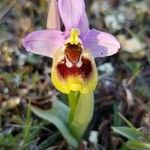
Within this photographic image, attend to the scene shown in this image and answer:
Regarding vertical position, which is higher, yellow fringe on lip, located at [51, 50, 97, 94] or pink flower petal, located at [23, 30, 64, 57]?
pink flower petal, located at [23, 30, 64, 57]

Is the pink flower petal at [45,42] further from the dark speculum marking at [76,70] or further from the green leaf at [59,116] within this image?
the green leaf at [59,116]

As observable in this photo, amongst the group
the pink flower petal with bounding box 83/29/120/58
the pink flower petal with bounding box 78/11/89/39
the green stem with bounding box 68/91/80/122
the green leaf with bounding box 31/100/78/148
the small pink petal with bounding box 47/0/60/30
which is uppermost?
the small pink petal with bounding box 47/0/60/30

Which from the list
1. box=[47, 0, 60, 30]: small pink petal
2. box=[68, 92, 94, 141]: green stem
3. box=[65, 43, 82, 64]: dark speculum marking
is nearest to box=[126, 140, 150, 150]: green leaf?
box=[68, 92, 94, 141]: green stem

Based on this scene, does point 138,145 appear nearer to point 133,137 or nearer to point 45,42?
point 133,137

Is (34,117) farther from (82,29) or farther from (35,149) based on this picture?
(82,29)

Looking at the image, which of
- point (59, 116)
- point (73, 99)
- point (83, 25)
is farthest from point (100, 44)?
point (59, 116)

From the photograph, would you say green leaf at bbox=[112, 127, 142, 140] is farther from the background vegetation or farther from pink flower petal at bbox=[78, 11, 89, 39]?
pink flower petal at bbox=[78, 11, 89, 39]

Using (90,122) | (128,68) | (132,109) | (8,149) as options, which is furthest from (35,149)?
(128,68)

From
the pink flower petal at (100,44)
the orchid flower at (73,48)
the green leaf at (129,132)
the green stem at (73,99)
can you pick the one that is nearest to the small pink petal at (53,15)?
the orchid flower at (73,48)
